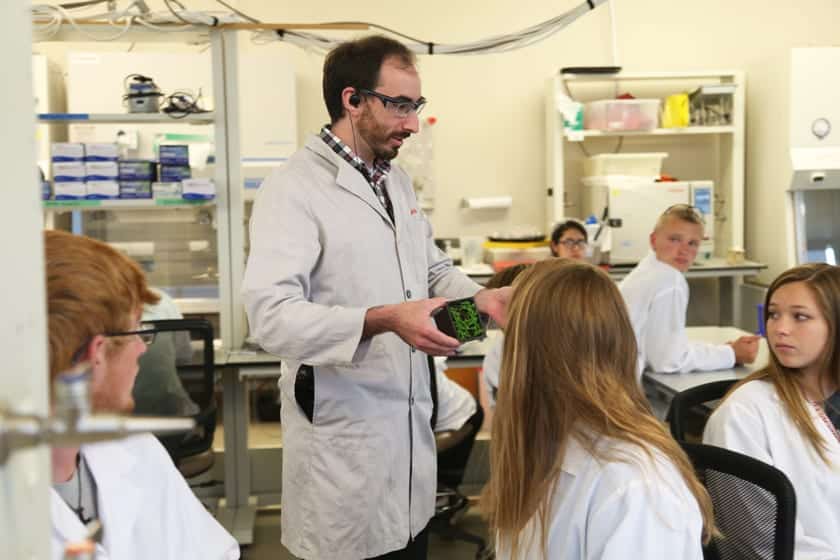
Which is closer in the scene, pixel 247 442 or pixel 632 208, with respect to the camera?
pixel 247 442

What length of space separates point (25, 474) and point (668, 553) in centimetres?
99

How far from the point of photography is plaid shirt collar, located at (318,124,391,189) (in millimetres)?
1888

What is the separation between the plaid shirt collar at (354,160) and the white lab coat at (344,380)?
0.02 m

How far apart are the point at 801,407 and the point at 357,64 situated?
1161 millimetres

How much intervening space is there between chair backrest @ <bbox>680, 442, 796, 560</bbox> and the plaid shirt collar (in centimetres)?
82

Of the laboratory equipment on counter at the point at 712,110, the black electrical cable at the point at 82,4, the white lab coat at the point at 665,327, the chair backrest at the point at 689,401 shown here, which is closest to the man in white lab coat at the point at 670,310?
the white lab coat at the point at 665,327

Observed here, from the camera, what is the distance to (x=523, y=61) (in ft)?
18.4

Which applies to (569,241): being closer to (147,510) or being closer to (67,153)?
(67,153)

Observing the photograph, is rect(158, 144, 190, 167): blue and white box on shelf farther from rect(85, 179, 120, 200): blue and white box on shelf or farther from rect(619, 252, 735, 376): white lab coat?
rect(619, 252, 735, 376): white lab coat

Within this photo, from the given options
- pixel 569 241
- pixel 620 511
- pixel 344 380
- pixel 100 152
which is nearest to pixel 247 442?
pixel 100 152

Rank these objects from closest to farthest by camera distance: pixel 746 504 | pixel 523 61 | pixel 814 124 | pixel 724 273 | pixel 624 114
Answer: pixel 746 504 → pixel 814 124 → pixel 724 273 → pixel 624 114 → pixel 523 61

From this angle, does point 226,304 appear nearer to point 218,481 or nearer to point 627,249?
point 218,481

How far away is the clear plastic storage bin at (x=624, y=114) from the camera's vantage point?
5137mm

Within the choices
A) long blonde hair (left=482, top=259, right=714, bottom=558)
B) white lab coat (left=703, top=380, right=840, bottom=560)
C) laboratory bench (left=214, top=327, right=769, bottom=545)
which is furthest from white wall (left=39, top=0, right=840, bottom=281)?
long blonde hair (left=482, top=259, right=714, bottom=558)
